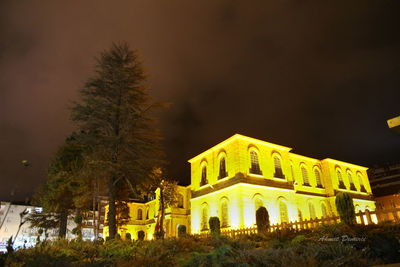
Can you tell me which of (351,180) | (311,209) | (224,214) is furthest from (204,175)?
(351,180)

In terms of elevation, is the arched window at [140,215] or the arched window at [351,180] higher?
the arched window at [351,180]

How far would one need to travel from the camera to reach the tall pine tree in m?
17.5

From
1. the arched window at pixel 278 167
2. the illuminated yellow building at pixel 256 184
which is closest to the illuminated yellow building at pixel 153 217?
the illuminated yellow building at pixel 256 184

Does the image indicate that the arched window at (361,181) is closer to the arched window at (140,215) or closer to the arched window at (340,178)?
the arched window at (340,178)

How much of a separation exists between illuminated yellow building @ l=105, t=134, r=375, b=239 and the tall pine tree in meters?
9.34

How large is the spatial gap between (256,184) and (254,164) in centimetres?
224

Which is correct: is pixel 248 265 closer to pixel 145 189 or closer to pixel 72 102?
pixel 145 189

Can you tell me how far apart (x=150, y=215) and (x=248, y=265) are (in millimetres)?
41217

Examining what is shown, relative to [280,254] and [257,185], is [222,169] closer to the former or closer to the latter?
[257,185]

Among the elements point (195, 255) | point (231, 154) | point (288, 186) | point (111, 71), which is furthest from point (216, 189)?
point (195, 255)

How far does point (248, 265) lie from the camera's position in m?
5.80

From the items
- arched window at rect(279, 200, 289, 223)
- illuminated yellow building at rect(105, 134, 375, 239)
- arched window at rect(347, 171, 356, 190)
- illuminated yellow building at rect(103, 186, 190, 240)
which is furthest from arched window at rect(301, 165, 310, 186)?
illuminated yellow building at rect(103, 186, 190, 240)

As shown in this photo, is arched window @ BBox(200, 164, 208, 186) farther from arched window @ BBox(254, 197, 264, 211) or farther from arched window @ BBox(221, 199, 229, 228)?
arched window @ BBox(254, 197, 264, 211)

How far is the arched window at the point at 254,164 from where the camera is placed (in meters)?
25.8
